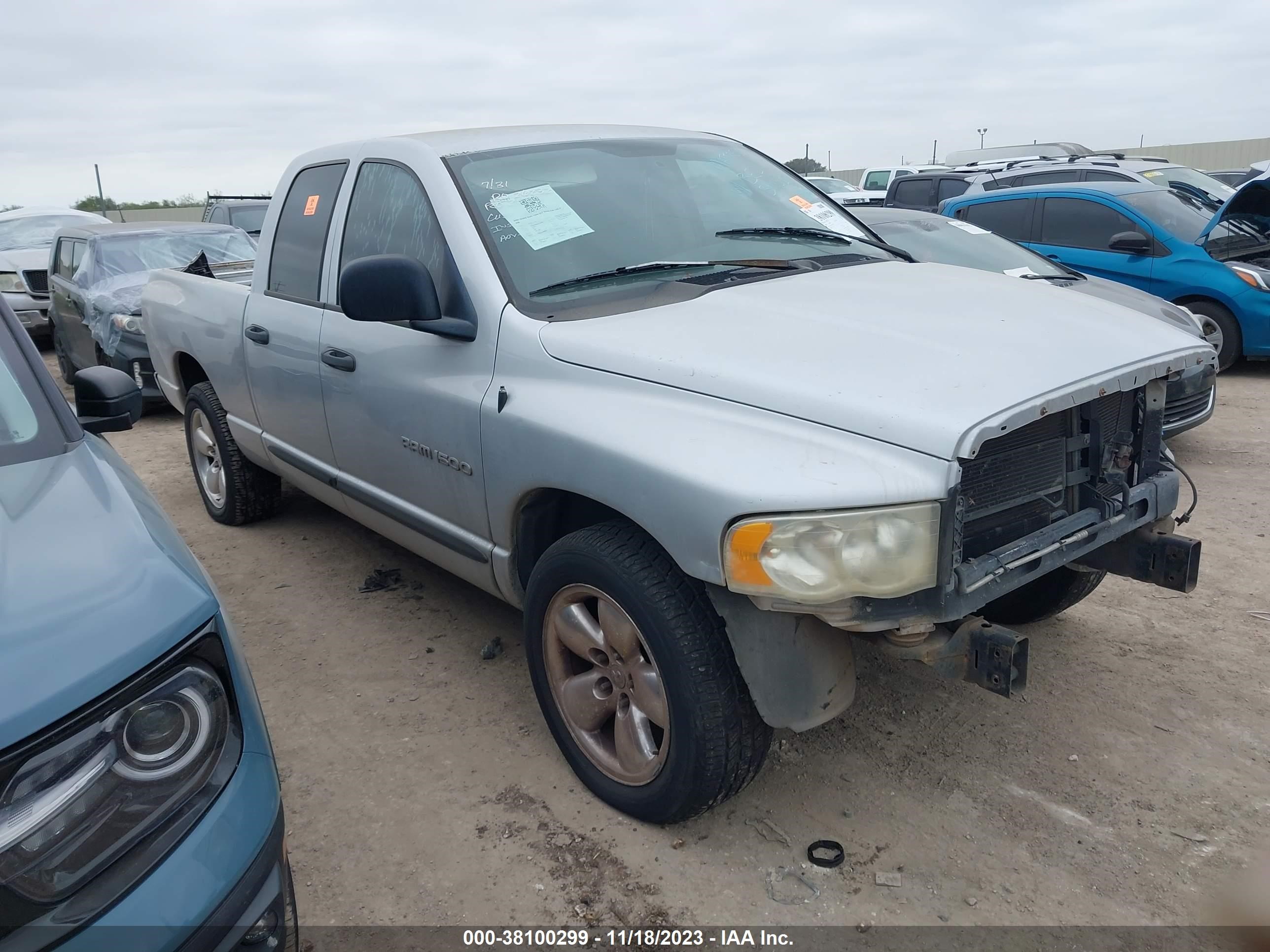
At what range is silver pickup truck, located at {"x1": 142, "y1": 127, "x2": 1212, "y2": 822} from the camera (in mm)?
2088

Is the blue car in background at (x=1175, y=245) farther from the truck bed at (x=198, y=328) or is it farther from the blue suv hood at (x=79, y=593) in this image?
the blue suv hood at (x=79, y=593)

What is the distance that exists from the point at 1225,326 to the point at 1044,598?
5.41 metres

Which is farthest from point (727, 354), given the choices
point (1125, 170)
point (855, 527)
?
point (1125, 170)

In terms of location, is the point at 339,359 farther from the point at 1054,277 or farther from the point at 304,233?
the point at 1054,277

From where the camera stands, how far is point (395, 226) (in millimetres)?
3367

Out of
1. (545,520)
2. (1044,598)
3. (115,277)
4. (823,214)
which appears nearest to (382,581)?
(545,520)

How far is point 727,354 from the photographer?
238 cm

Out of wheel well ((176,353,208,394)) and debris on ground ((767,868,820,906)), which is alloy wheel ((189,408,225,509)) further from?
debris on ground ((767,868,820,906))

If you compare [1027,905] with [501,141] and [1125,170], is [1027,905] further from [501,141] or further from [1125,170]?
[1125,170]

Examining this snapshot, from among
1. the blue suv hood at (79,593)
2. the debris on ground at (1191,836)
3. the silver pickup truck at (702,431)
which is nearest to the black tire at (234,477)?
the silver pickup truck at (702,431)

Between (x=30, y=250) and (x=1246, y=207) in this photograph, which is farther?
(x=30, y=250)

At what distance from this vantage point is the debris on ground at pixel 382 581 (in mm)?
4379

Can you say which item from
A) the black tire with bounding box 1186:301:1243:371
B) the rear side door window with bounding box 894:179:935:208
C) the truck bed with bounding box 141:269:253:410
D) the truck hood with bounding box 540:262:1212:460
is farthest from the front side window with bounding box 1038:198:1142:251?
the rear side door window with bounding box 894:179:935:208

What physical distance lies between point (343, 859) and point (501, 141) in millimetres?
2352
